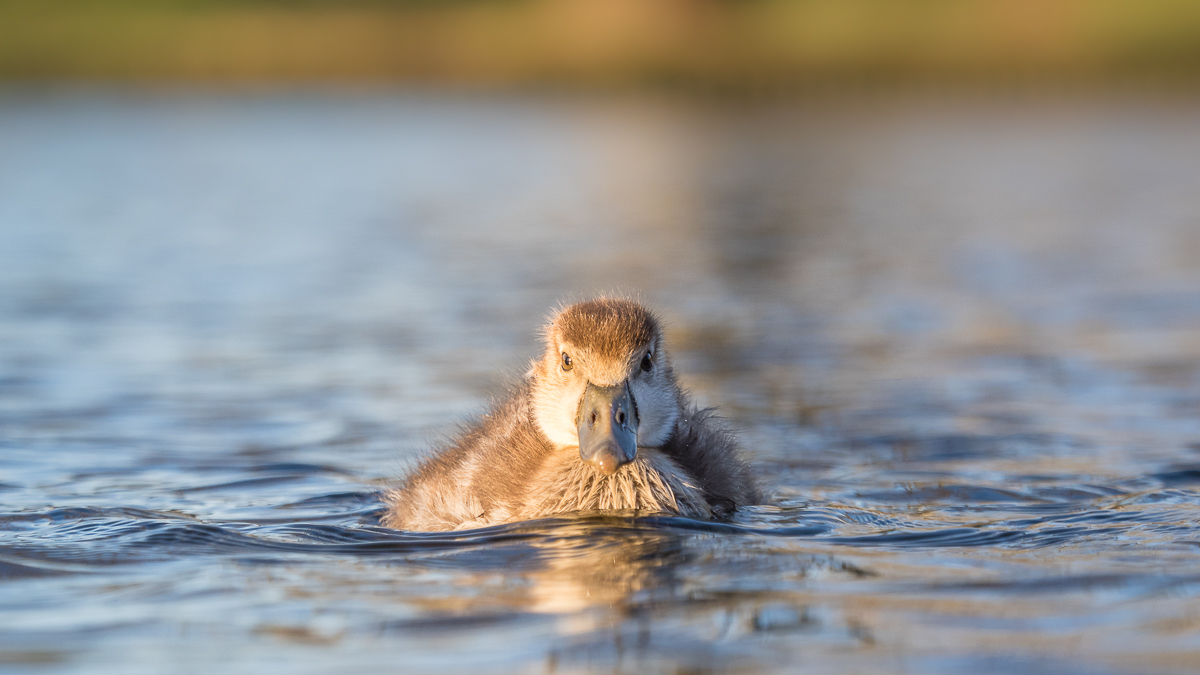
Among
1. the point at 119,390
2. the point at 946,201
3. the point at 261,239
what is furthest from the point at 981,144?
the point at 119,390

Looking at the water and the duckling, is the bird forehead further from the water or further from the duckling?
the water

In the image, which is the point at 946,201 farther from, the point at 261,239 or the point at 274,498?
the point at 274,498

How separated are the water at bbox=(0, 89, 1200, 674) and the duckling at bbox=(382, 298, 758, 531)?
0.62 feet

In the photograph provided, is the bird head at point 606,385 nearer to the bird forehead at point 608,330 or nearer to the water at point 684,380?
the bird forehead at point 608,330

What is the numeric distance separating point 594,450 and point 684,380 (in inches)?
169

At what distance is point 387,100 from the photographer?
46.7m

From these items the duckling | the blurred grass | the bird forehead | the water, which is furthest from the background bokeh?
the blurred grass

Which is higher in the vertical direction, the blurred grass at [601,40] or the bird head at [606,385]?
the blurred grass at [601,40]

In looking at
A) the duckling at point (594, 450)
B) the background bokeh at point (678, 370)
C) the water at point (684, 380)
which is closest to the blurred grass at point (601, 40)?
the background bokeh at point (678, 370)

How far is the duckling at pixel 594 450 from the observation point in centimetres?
662

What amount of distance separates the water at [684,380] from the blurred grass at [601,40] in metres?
20.3

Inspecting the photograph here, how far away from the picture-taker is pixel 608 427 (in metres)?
6.42

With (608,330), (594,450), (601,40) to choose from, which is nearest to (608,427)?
(594,450)

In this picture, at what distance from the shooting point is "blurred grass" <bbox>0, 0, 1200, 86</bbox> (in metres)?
44.6
